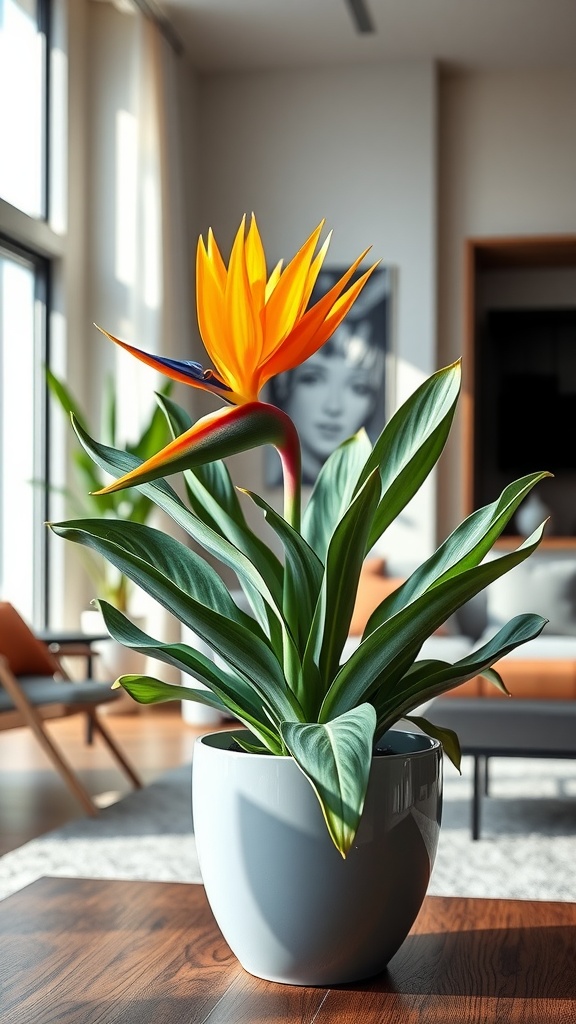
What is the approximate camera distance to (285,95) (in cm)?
652

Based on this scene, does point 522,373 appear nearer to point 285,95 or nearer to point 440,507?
point 440,507

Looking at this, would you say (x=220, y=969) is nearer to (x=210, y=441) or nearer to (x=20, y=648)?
(x=210, y=441)

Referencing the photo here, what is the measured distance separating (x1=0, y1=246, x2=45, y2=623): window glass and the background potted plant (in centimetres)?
456

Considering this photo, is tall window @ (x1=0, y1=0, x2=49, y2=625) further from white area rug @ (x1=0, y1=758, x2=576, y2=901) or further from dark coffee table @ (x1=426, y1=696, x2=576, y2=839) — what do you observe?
dark coffee table @ (x1=426, y1=696, x2=576, y2=839)

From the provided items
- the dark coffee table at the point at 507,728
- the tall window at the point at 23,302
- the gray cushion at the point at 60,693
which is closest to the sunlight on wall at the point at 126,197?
the tall window at the point at 23,302

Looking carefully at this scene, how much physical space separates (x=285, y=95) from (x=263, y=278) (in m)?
6.31

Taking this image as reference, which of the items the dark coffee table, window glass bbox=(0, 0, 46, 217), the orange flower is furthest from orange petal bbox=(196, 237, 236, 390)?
window glass bbox=(0, 0, 46, 217)

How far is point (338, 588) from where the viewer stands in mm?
723

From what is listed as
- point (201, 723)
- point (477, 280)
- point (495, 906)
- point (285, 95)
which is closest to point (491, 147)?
point (477, 280)

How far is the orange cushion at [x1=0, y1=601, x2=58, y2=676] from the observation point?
3.60 meters

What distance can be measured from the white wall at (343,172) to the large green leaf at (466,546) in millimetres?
5347

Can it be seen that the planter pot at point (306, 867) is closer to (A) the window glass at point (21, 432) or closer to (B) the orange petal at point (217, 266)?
(B) the orange petal at point (217, 266)

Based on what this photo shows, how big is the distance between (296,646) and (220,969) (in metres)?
0.23

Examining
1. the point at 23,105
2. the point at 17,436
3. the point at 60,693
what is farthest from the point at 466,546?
the point at 23,105
